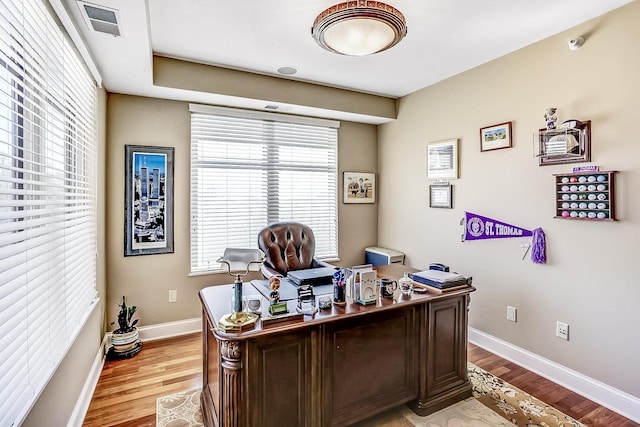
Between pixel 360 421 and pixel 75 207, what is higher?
pixel 75 207

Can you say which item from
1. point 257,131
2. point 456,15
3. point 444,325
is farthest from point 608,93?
point 257,131

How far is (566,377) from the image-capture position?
2523mm

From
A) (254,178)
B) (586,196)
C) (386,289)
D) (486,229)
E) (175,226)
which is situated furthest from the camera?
(254,178)

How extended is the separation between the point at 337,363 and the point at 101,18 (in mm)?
2333

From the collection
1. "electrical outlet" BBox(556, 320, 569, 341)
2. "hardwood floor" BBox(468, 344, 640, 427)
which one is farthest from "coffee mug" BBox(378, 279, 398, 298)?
"electrical outlet" BBox(556, 320, 569, 341)

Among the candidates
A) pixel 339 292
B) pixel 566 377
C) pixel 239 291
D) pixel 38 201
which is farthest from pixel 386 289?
pixel 38 201

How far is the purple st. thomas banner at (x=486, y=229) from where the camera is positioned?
288 cm

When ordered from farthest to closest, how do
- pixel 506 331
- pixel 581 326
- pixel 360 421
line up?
pixel 506 331 < pixel 581 326 < pixel 360 421

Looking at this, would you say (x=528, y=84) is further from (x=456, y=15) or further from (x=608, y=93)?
(x=456, y=15)

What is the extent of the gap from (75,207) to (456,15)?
9.18 ft

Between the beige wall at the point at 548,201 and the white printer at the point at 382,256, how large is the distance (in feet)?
0.95

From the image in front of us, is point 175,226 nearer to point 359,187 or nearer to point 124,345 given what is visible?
point 124,345

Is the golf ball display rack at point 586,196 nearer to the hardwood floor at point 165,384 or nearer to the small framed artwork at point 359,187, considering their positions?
the hardwood floor at point 165,384

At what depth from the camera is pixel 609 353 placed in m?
2.29
